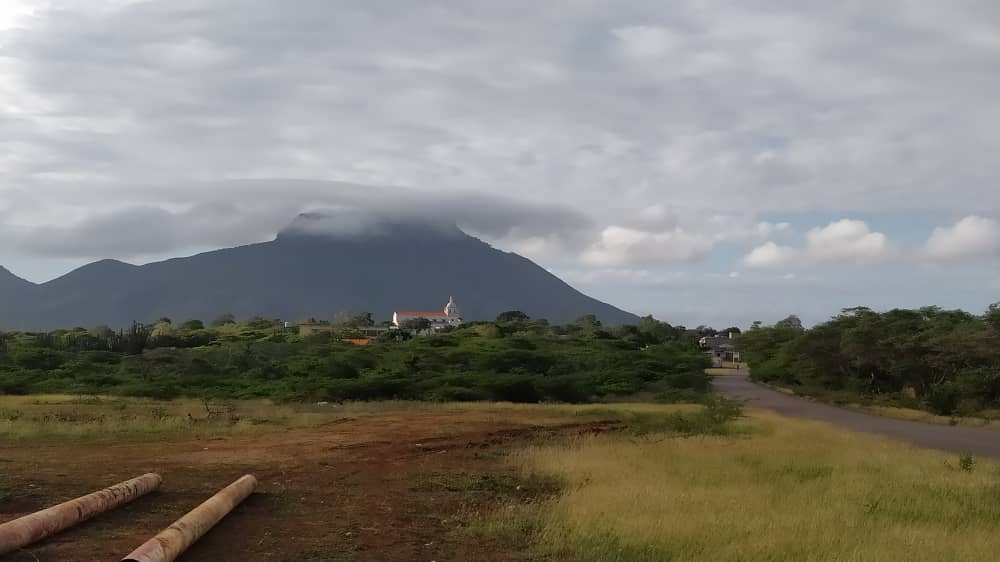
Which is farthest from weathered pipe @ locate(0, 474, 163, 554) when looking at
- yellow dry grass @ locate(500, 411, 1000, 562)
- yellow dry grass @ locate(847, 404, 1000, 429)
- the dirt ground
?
yellow dry grass @ locate(847, 404, 1000, 429)

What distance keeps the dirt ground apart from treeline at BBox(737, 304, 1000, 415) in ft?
81.2

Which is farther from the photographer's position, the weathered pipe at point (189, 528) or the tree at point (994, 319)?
the tree at point (994, 319)

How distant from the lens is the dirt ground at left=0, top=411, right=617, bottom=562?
859cm

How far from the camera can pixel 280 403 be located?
33.5 m

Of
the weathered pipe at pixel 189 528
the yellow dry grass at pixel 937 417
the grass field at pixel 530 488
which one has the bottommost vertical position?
the yellow dry grass at pixel 937 417

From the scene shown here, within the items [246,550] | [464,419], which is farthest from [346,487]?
[464,419]

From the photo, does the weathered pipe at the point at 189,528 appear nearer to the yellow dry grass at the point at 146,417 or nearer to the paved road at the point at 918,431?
the yellow dry grass at the point at 146,417

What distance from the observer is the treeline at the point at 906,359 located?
36.0 metres

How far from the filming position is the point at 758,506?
1076cm

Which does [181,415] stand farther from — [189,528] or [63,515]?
[189,528]

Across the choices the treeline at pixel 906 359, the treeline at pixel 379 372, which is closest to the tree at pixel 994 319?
the treeline at pixel 906 359

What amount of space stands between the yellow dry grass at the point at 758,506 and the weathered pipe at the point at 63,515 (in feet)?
14.7

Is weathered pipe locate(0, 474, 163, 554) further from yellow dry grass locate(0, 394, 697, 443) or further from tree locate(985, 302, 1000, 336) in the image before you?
tree locate(985, 302, 1000, 336)

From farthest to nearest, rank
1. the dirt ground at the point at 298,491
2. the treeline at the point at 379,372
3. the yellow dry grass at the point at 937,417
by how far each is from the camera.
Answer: the treeline at the point at 379,372
the yellow dry grass at the point at 937,417
the dirt ground at the point at 298,491
